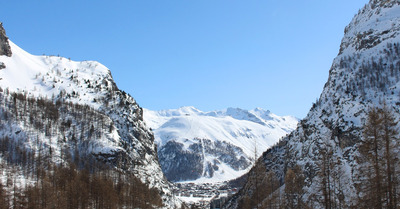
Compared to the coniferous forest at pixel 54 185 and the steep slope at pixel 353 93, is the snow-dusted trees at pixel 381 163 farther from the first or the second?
the coniferous forest at pixel 54 185

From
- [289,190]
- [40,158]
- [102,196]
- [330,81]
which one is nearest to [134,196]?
[102,196]

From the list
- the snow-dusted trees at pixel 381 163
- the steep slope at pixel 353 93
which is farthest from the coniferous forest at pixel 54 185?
the snow-dusted trees at pixel 381 163

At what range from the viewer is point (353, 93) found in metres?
148

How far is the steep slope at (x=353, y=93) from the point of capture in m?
128

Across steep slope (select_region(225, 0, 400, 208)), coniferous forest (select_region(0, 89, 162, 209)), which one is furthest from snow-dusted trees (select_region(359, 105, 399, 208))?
coniferous forest (select_region(0, 89, 162, 209))

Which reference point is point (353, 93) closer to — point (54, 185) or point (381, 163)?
point (381, 163)

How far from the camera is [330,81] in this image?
173m

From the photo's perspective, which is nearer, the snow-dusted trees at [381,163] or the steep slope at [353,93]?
the snow-dusted trees at [381,163]

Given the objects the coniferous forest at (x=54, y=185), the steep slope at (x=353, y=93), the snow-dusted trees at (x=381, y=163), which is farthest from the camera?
the steep slope at (x=353, y=93)

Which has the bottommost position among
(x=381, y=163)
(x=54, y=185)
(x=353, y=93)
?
(x=54, y=185)

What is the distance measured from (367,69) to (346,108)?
2703 cm

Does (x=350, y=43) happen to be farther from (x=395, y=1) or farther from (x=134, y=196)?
(x=134, y=196)

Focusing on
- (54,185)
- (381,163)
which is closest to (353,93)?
(381,163)

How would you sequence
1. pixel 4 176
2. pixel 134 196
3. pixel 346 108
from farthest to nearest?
pixel 4 176
pixel 134 196
pixel 346 108
